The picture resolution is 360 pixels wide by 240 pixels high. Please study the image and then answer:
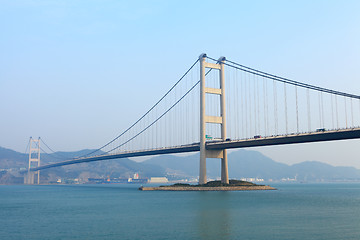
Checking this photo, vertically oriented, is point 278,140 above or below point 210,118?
below

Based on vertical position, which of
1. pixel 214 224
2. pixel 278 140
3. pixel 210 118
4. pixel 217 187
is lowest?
pixel 214 224

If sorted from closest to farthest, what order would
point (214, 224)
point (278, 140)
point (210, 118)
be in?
point (214, 224) < point (278, 140) < point (210, 118)

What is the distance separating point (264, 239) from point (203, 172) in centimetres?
5046

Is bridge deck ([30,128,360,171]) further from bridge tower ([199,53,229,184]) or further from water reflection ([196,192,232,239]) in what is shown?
water reflection ([196,192,232,239])

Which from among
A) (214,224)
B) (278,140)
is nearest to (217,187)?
(278,140)

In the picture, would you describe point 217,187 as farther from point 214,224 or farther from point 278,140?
point 214,224

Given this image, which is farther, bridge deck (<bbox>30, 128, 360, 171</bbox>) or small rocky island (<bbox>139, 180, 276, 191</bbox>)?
small rocky island (<bbox>139, 180, 276, 191</bbox>)

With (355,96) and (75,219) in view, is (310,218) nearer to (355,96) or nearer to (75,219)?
(75,219)

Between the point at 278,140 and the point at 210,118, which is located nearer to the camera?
the point at 278,140

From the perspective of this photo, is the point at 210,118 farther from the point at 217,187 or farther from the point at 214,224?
the point at 214,224

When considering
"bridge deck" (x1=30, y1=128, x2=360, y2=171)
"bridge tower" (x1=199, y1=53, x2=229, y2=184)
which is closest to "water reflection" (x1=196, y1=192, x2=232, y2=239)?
"bridge deck" (x1=30, y1=128, x2=360, y2=171)

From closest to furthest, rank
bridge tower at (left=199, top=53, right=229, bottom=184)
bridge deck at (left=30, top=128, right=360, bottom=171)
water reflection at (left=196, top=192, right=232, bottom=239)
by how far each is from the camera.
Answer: water reflection at (left=196, top=192, right=232, bottom=239)
bridge deck at (left=30, top=128, right=360, bottom=171)
bridge tower at (left=199, top=53, right=229, bottom=184)

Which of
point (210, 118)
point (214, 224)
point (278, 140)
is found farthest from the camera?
point (210, 118)

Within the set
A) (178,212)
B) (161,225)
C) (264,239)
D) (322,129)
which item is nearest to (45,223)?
(161,225)
